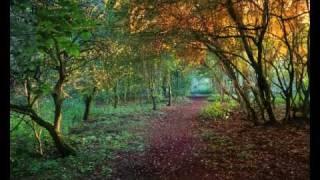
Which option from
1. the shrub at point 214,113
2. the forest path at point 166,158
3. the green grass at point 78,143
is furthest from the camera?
the shrub at point 214,113

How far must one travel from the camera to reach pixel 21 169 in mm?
7898

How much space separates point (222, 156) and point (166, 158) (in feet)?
4.21

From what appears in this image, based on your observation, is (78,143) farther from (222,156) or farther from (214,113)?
(214,113)

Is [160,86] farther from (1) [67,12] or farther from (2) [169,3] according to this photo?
(1) [67,12]

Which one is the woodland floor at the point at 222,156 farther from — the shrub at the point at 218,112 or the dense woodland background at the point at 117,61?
the shrub at the point at 218,112

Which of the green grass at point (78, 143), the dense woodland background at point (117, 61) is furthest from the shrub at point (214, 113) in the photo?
the green grass at point (78, 143)

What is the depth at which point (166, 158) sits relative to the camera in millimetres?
8516

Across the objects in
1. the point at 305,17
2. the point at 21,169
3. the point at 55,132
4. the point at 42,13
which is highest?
the point at 305,17

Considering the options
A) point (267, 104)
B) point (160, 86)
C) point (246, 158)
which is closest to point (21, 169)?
point (246, 158)

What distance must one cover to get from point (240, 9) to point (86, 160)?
561cm

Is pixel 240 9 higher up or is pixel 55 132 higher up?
pixel 240 9

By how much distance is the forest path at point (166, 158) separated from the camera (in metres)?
7.16

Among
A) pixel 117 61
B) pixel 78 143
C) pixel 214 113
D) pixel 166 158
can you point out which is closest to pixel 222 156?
pixel 166 158

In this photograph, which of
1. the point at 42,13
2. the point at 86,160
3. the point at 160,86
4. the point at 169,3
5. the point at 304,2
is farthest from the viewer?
the point at 160,86
